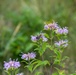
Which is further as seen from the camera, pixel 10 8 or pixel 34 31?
pixel 10 8

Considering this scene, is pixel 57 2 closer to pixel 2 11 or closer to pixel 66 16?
pixel 66 16

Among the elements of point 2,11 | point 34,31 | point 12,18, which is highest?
point 2,11

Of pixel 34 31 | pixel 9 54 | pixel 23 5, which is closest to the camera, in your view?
pixel 9 54

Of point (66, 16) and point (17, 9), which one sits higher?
point (17, 9)

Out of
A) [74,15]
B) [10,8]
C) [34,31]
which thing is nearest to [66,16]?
[74,15]

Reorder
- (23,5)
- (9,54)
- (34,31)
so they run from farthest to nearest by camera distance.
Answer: (23,5)
(34,31)
(9,54)

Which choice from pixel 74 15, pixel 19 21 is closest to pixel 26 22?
pixel 19 21

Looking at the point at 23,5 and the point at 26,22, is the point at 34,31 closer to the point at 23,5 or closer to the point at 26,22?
the point at 26,22
